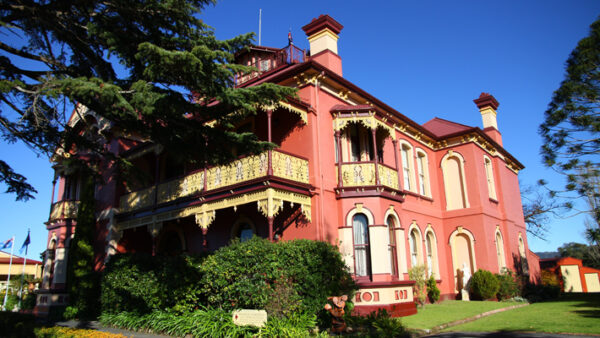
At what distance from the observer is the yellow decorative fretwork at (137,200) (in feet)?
56.7

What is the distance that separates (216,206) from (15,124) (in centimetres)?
658

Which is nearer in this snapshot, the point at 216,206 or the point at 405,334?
the point at 405,334

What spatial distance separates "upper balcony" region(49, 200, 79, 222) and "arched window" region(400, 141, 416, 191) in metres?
15.6

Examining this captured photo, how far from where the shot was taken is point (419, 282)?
15.4m

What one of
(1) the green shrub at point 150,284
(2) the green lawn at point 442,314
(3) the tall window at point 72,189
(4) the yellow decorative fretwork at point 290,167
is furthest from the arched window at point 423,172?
(3) the tall window at point 72,189

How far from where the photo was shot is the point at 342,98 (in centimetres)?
1554

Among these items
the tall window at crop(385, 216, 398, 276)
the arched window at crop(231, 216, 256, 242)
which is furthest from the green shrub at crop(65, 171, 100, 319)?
the tall window at crop(385, 216, 398, 276)

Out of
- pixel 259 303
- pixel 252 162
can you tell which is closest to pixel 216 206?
pixel 252 162

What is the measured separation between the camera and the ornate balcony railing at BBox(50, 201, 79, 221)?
20.0 metres

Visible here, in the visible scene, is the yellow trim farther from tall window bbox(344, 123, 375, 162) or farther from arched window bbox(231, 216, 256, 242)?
arched window bbox(231, 216, 256, 242)

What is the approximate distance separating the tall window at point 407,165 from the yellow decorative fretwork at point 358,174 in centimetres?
451

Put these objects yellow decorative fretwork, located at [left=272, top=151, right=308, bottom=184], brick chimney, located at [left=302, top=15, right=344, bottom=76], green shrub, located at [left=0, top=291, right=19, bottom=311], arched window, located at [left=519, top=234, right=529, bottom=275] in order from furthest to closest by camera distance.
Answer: green shrub, located at [left=0, top=291, right=19, bottom=311] → arched window, located at [left=519, top=234, right=529, bottom=275] → brick chimney, located at [left=302, top=15, right=344, bottom=76] → yellow decorative fretwork, located at [left=272, top=151, right=308, bottom=184]

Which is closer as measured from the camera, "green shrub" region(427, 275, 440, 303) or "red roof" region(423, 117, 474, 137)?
"green shrub" region(427, 275, 440, 303)

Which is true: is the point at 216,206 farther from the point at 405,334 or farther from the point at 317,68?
the point at 405,334
